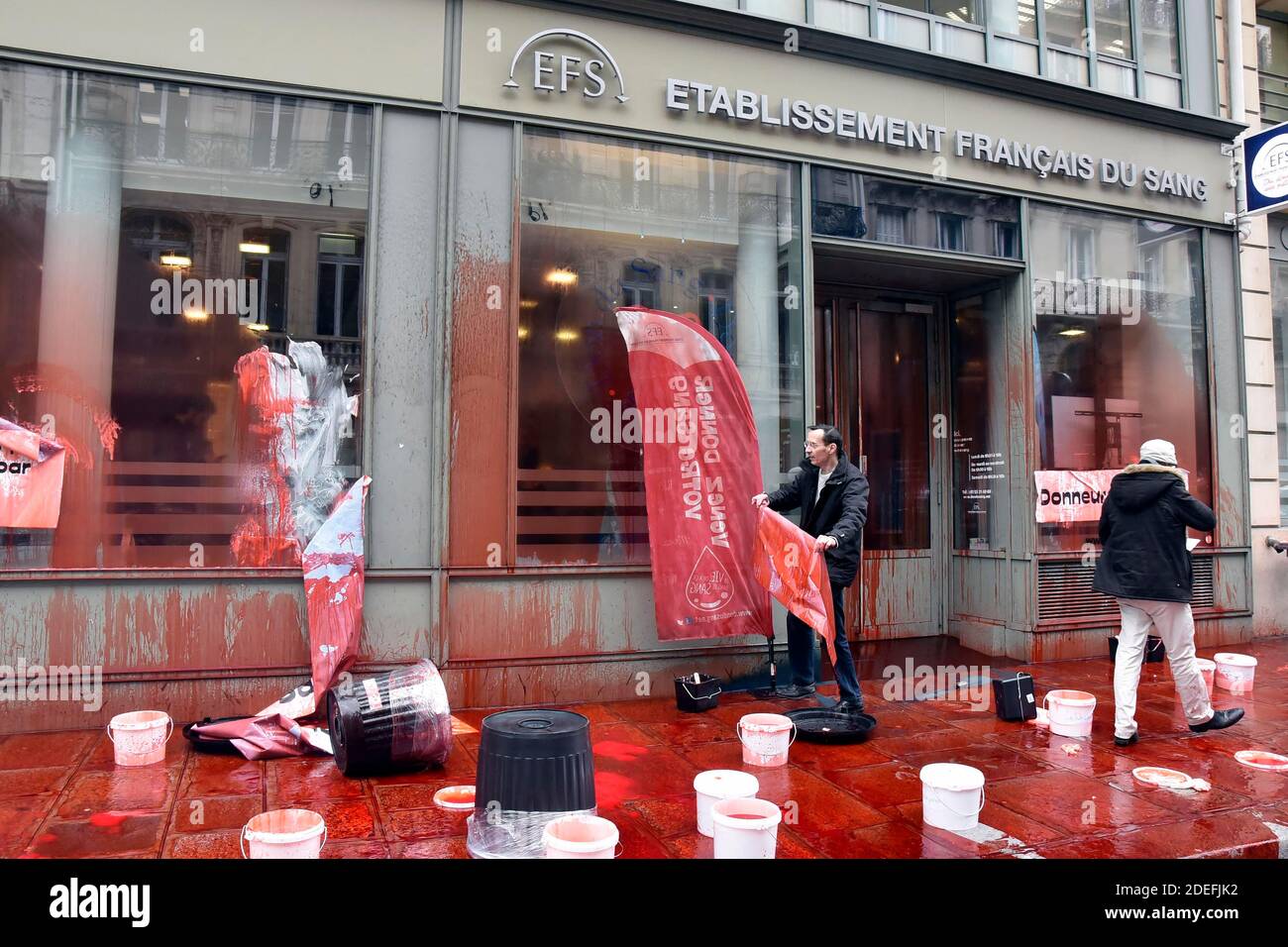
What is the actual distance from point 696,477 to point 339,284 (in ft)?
10.1

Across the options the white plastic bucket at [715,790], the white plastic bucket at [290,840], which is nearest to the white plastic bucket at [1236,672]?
the white plastic bucket at [715,790]

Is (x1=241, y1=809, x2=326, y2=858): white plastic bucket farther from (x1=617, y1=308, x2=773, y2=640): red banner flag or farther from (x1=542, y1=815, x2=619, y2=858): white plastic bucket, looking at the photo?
(x1=617, y1=308, x2=773, y2=640): red banner flag

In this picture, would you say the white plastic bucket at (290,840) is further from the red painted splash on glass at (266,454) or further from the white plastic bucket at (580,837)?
the red painted splash on glass at (266,454)

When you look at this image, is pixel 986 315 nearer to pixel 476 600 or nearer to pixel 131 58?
pixel 476 600

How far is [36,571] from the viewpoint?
5832 mm

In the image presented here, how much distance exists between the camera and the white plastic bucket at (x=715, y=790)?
13.6 ft

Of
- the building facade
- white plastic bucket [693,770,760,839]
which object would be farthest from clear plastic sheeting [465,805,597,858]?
the building facade

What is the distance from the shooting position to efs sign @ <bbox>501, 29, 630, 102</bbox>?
684 centimetres

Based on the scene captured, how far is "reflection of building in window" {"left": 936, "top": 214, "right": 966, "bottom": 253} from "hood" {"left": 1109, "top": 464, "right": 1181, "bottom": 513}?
10.1 feet

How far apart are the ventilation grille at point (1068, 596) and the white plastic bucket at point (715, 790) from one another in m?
5.31

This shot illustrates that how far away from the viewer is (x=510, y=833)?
3.89 meters

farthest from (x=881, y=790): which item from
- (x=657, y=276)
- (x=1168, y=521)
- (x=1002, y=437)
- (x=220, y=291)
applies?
(x=220, y=291)

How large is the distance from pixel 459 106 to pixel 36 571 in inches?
175

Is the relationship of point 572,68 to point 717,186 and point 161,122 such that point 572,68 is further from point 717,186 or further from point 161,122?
point 161,122
